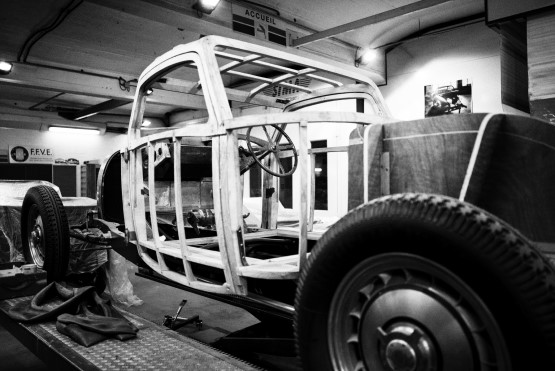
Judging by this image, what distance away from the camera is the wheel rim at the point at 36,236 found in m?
3.67

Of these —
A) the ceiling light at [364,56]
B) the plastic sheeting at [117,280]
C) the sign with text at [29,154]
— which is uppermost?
the ceiling light at [364,56]

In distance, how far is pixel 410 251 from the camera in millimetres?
1185

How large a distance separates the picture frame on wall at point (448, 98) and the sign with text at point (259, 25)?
10.8ft

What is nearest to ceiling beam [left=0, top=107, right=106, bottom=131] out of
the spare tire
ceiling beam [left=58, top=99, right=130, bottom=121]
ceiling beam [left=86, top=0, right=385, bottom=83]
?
ceiling beam [left=58, top=99, right=130, bottom=121]

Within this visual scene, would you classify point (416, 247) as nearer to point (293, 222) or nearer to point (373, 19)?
point (293, 222)

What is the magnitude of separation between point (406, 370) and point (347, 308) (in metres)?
0.25

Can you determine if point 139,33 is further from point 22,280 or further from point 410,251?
point 410,251

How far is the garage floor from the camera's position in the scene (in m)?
3.53

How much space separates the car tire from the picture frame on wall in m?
7.05

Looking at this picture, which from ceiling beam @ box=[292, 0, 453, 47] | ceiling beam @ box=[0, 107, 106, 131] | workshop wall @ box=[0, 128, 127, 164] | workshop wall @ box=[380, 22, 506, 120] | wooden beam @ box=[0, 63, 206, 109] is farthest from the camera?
workshop wall @ box=[0, 128, 127, 164]

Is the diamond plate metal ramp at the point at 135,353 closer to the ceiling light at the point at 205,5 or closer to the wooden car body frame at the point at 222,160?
the wooden car body frame at the point at 222,160

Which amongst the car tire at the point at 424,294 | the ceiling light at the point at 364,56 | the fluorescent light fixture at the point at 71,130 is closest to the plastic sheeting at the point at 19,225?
the car tire at the point at 424,294

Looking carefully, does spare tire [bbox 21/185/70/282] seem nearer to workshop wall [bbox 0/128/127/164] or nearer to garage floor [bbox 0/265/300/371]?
garage floor [bbox 0/265/300/371]

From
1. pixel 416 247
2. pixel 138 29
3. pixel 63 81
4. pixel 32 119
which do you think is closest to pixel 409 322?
pixel 416 247
